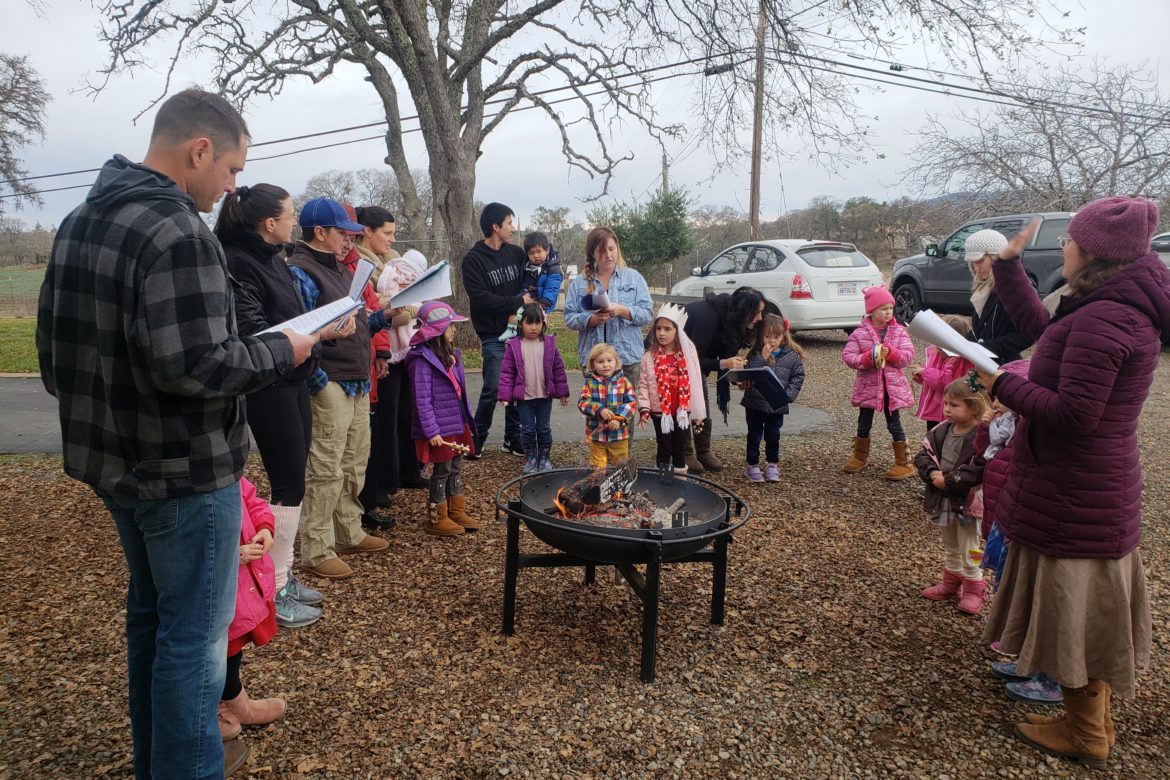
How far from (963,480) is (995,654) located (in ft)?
2.49

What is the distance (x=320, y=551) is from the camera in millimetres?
3730

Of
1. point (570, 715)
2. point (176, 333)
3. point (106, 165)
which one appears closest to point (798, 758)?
point (570, 715)

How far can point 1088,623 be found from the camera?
239 centimetres

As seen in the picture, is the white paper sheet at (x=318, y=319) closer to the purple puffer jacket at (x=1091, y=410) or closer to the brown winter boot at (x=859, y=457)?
the purple puffer jacket at (x=1091, y=410)

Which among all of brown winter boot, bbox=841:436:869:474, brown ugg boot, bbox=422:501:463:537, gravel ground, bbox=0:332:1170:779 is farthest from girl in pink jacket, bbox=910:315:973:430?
brown ugg boot, bbox=422:501:463:537

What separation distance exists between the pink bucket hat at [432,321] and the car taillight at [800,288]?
7724 millimetres

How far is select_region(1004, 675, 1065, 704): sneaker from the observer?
9.05 feet

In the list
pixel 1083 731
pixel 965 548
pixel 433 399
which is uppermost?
pixel 433 399

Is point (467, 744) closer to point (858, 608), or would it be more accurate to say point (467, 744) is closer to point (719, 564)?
point (719, 564)

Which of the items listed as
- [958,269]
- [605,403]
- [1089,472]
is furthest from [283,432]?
[958,269]

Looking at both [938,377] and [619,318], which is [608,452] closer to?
[619,318]

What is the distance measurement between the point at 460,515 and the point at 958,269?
10793mm

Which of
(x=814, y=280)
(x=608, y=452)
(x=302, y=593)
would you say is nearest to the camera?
(x=302, y=593)

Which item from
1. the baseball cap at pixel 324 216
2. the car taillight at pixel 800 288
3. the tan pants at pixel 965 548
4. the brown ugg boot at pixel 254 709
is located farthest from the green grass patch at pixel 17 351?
the car taillight at pixel 800 288
